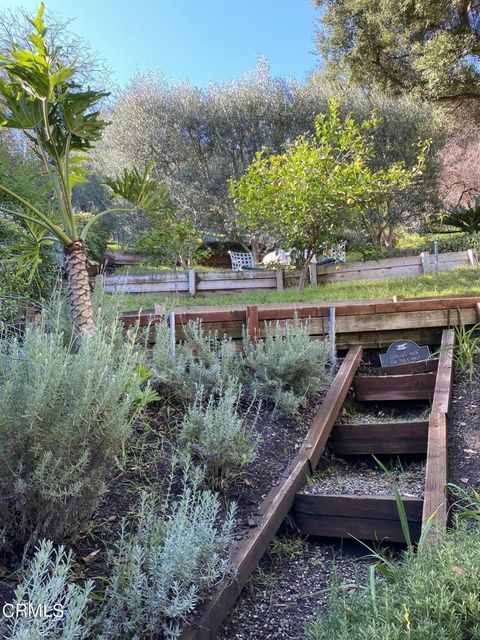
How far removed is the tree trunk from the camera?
8.13 ft

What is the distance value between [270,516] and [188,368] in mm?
1277

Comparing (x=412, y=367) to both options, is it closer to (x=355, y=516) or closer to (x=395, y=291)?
(x=355, y=516)

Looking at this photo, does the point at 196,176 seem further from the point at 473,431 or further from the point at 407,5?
the point at 473,431

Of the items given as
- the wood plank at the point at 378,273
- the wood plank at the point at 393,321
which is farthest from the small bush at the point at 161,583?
the wood plank at the point at 378,273

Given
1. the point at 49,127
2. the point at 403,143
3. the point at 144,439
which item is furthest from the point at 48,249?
the point at 403,143

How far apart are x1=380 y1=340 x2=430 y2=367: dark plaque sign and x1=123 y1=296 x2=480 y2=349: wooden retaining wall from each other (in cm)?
14

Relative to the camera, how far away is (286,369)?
3.02 metres

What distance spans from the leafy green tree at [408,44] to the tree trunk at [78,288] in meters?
12.5

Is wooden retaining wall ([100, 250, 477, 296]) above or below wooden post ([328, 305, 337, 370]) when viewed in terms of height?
above

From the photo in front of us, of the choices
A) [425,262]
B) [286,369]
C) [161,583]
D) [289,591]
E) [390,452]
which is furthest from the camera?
[425,262]

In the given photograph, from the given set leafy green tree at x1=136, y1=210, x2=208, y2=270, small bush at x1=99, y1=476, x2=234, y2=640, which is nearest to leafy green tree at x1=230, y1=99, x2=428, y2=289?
leafy green tree at x1=136, y1=210, x2=208, y2=270

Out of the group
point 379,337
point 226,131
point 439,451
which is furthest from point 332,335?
point 226,131

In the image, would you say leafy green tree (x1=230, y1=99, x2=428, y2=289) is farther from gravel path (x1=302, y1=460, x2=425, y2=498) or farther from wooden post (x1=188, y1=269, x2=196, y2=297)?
gravel path (x1=302, y1=460, x2=425, y2=498)

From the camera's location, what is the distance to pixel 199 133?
1120 centimetres
